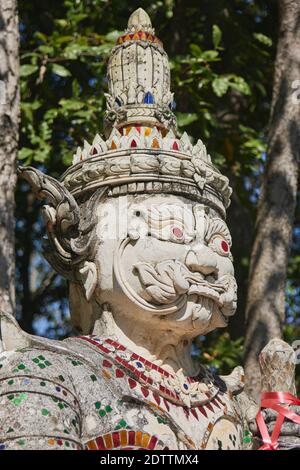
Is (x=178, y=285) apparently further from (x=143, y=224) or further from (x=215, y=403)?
(x=215, y=403)

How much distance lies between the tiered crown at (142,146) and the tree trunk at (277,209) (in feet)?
5.88

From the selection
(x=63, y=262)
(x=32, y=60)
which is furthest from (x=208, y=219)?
(x=32, y=60)

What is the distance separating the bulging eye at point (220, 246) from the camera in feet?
19.0

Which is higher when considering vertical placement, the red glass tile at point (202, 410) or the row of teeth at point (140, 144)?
the row of teeth at point (140, 144)

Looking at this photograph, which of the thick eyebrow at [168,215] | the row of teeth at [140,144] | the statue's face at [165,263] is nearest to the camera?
the statue's face at [165,263]

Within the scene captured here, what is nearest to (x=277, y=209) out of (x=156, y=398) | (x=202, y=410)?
(x=202, y=410)

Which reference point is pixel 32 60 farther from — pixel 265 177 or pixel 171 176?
pixel 171 176

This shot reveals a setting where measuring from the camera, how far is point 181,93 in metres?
9.38

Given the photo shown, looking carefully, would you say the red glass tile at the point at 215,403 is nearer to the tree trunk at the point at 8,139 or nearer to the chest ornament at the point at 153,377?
the chest ornament at the point at 153,377

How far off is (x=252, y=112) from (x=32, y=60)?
226 centimetres

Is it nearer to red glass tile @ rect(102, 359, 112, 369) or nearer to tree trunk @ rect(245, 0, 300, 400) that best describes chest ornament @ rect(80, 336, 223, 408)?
red glass tile @ rect(102, 359, 112, 369)

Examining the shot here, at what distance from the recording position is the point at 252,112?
10523 millimetres

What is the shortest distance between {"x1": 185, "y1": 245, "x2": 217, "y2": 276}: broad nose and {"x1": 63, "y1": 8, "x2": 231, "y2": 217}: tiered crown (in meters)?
0.33

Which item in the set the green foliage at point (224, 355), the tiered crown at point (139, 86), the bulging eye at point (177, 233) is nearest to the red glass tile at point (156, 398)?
the bulging eye at point (177, 233)
